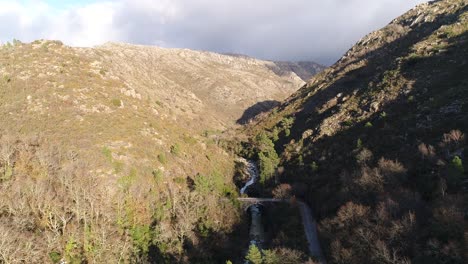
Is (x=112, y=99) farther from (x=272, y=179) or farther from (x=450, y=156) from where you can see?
(x=450, y=156)

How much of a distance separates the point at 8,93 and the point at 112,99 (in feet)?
93.6

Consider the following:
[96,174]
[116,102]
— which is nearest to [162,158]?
[96,174]

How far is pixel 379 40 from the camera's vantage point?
609ft

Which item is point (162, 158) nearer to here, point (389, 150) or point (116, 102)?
point (116, 102)

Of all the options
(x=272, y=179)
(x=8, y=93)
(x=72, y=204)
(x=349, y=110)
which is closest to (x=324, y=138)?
(x=349, y=110)

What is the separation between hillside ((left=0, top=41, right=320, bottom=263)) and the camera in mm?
60500

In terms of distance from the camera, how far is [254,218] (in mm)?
108000

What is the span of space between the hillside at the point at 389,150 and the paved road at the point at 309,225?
7.54 feet

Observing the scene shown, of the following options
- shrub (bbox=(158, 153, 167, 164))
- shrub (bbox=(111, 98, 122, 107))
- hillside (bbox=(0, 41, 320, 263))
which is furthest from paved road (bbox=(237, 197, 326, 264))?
shrub (bbox=(111, 98, 122, 107))

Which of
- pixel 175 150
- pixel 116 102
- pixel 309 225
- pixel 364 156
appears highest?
pixel 116 102

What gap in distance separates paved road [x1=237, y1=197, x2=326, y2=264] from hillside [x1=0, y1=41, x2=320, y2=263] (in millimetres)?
9675

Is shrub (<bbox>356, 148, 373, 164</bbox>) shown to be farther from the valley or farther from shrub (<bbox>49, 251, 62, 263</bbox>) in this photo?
shrub (<bbox>49, 251, 62, 263</bbox>)

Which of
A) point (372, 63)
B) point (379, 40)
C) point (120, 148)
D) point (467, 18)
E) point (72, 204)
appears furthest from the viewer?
point (379, 40)

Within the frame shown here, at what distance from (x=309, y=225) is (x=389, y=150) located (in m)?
26.1
